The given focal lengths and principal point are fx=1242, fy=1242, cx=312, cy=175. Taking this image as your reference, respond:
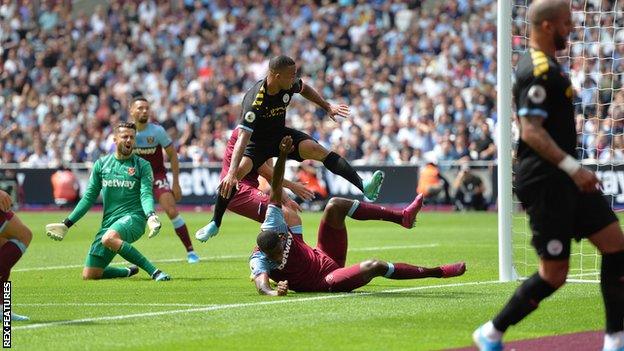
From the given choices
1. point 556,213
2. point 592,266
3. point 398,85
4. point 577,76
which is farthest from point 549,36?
point 398,85

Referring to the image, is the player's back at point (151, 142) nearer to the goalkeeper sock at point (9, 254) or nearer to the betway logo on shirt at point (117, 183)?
the betway logo on shirt at point (117, 183)

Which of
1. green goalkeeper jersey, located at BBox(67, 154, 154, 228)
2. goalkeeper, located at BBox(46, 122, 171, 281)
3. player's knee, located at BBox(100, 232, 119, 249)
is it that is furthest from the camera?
green goalkeeper jersey, located at BBox(67, 154, 154, 228)

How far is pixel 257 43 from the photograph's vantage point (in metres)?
37.9

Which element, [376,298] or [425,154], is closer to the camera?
[376,298]

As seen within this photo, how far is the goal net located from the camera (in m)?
17.7

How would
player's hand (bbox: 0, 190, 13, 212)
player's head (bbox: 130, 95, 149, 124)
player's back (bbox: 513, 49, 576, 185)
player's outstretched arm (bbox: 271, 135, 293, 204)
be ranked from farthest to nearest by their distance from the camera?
1. player's head (bbox: 130, 95, 149, 124)
2. player's outstretched arm (bbox: 271, 135, 293, 204)
3. player's hand (bbox: 0, 190, 13, 212)
4. player's back (bbox: 513, 49, 576, 185)

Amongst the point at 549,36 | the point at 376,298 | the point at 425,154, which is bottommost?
the point at 425,154

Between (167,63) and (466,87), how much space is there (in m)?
10.1

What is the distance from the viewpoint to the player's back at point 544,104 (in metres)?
7.95

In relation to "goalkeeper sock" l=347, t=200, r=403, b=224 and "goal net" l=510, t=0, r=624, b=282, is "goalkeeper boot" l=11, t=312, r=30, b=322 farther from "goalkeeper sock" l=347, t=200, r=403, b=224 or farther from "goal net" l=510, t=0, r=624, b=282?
"goal net" l=510, t=0, r=624, b=282

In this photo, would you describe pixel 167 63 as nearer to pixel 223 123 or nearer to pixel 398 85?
pixel 223 123

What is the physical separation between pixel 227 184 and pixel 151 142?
16.7 feet

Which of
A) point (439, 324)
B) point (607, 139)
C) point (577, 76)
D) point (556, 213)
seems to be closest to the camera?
point (556, 213)

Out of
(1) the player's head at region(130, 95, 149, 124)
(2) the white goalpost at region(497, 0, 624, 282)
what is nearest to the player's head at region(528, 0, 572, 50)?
(2) the white goalpost at region(497, 0, 624, 282)
